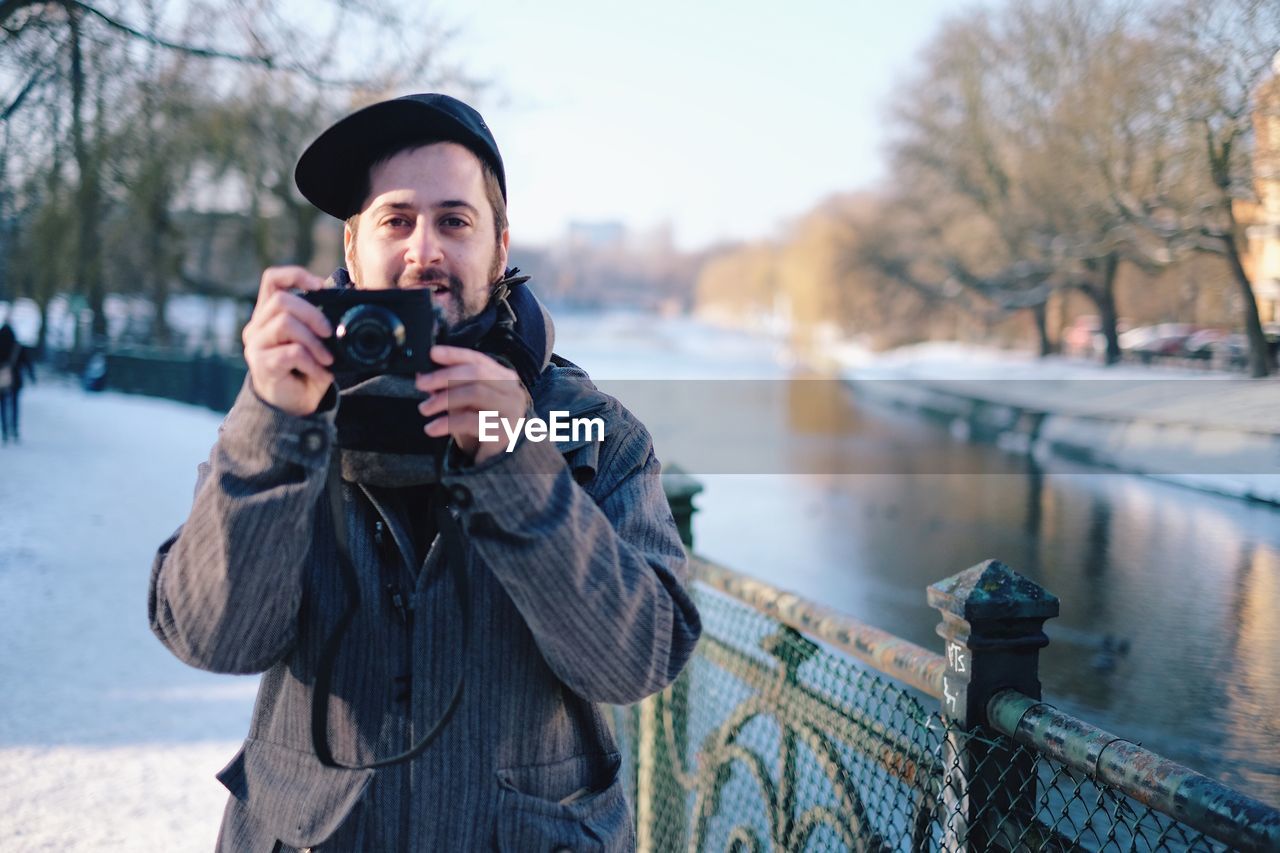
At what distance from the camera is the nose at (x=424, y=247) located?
1516 millimetres

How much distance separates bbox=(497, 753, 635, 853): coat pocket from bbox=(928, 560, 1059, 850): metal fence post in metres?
0.71

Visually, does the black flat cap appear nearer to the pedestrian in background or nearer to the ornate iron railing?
the ornate iron railing

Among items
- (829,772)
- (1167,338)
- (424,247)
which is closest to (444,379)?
(424,247)

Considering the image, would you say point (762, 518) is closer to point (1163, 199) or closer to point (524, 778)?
point (1163, 199)

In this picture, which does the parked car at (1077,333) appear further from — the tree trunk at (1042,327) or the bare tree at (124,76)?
the bare tree at (124,76)

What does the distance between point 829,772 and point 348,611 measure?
1.34 metres

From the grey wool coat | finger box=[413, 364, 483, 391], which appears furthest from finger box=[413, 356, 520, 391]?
the grey wool coat

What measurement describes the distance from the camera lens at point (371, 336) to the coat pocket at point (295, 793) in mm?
559

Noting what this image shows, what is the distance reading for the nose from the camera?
1.52 meters

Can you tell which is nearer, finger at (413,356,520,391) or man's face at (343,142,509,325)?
finger at (413,356,520,391)

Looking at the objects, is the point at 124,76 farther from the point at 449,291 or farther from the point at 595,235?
the point at 595,235

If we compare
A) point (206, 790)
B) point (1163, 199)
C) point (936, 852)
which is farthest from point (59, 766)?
point (1163, 199)

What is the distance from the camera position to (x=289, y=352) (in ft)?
4.29

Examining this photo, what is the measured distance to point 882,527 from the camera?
1370cm
